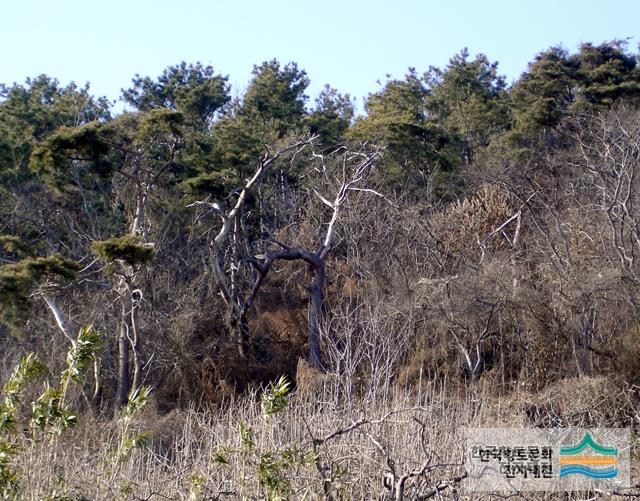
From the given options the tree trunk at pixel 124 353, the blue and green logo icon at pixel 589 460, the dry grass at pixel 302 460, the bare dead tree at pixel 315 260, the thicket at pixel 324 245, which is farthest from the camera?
the bare dead tree at pixel 315 260

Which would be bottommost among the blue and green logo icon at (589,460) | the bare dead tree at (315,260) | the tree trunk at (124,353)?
the blue and green logo icon at (589,460)

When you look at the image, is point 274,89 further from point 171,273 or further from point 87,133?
point 87,133

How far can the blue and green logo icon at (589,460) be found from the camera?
7.97m

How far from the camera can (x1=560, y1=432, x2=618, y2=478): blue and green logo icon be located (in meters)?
7.97

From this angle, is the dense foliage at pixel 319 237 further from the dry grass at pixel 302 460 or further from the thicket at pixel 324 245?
the dry grass at pixel 302 460

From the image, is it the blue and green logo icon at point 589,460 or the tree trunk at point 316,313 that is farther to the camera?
the tree trunk at point 316,313

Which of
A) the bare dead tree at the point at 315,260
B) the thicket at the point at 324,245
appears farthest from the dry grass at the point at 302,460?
the bare dead tree at the point at 315,260

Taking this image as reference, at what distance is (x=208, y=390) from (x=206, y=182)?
3951mm

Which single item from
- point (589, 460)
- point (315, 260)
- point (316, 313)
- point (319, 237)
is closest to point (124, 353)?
point (316, 313)

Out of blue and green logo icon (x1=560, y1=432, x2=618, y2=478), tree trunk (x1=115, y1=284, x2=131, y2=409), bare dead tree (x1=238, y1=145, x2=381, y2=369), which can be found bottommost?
blue and green logo icon (x1=560, y1=432, x2=618, y2=478)

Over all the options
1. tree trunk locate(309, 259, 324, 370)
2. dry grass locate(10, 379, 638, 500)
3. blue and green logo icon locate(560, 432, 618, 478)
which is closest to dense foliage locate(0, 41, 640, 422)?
tree trunk locate(309, 259, 324, 370)

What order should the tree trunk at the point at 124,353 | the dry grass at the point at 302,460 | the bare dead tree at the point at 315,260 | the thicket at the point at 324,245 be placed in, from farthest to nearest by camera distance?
1. the bare dead tree at the point at 315,260
2. the tree trunk at the point at 124,353
3. the thicket at the point at 324,245
4. the dry grass at the point at 302,460

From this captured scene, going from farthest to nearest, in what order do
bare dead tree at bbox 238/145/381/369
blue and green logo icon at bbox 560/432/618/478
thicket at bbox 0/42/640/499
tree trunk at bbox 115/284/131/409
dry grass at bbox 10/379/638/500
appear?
1. bare dead tree at bbox 238/145/381/369
2. tree trunk at bbox 115/284/131/409
3. thicket at bbox 0/42/640/499
4. blue and green logo icon at bbox 560/432/618/478
5. dry grass at bbox 10/379/638/500

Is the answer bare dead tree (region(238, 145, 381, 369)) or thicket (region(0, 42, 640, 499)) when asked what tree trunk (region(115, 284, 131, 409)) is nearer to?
thicket (region(0, 42, 640, 499))
